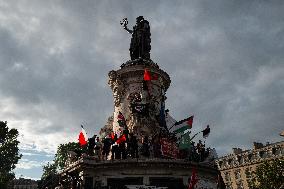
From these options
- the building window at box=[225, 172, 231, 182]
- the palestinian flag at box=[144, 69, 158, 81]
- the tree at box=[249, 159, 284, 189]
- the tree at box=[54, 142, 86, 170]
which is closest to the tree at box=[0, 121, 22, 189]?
the tree at box=[54, 142, 86, 170]

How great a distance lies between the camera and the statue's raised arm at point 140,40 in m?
34.3

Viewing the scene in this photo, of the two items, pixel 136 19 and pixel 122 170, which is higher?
pixel 136 19

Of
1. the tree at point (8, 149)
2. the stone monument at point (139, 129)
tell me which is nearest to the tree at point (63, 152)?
→ the tree at point (8, 149)

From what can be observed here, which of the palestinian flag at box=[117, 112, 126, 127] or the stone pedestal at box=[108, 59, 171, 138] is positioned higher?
the stone pedestal at box=[108, 59, 171, 138]

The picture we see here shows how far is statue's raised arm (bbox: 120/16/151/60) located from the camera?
113 feet

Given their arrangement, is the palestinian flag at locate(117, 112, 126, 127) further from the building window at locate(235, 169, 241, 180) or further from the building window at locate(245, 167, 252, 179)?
the building window at locate(235, 169, 241, 180)

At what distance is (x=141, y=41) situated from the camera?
1358 inches

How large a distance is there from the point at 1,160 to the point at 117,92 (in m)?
34.5

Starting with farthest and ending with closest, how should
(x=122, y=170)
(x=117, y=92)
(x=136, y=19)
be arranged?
(x=136, y=19) → (x=117, y=92) → (x=122, y=170)

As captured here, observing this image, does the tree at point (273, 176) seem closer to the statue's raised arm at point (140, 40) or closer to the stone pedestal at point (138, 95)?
the stone pedestal at point (138, 95)

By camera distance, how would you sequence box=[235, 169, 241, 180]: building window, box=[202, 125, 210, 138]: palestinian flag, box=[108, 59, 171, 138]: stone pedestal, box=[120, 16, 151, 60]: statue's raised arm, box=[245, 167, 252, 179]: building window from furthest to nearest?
box=[235, 169, 241, 180]: building window < box=[245, 167, 252, 179]: building window < box=[120, 16, 151, 60]: statue's raised arm < box=[108, 59, 171, 138]: stone pedestal < box=[202, 125, 210, 138]: palestinian flag

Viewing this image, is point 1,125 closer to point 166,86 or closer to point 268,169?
point 166,86

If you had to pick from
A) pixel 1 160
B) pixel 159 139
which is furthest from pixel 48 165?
pixel 159 139

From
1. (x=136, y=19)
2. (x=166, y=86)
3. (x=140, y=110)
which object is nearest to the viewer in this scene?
(x=140, y=110)
